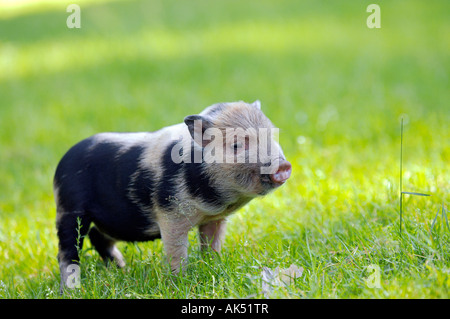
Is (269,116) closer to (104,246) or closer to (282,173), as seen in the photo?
(104,246)

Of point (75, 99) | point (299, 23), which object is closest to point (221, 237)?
point (75, 99)

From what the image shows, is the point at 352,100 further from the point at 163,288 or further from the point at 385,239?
the point at 163,288

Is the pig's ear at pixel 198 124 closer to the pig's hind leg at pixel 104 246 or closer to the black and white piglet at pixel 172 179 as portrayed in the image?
the black and white piglet at pixel 172 179

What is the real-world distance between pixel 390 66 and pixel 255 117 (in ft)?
21.5

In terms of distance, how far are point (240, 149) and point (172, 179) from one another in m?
0.53

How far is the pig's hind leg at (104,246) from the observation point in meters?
4.28

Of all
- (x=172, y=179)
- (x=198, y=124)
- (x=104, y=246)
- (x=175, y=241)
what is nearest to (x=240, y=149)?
(x=198, y=124)

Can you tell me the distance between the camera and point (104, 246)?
430 cm

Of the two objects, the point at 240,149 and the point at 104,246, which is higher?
the point at 240,149

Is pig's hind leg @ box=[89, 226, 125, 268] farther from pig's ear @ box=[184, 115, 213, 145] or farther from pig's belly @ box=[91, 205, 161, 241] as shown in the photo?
pig's ear @ box=[184, 115, 213, 145]

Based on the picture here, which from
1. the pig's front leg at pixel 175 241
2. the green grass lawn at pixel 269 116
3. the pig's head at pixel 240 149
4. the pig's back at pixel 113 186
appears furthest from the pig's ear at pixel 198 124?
the green grass lawn at pixel 269 116

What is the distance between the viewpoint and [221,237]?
3.96 m

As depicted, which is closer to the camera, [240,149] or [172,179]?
[240,149]

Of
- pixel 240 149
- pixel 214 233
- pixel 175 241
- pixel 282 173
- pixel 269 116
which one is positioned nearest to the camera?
pixel 282 173
